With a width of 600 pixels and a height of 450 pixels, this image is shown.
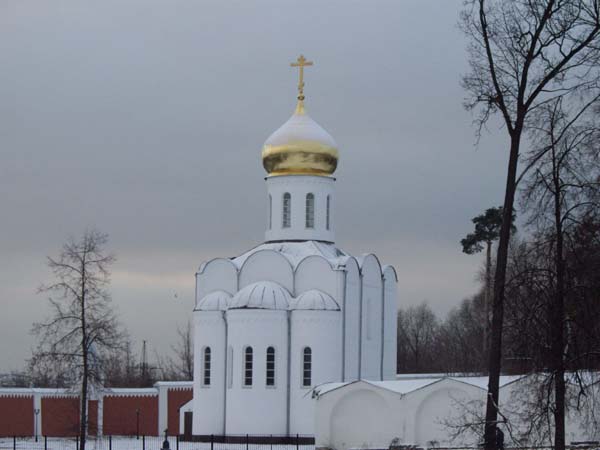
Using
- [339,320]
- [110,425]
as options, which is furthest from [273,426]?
[110,425]

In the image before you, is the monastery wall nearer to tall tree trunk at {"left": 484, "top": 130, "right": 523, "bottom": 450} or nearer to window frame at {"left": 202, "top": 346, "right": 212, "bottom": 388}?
window frame at {"left": 202, "top": 346, "right": 212, "bottom": 388}

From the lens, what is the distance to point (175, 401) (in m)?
49.1

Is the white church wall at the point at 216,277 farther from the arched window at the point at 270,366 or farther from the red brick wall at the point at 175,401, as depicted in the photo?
the red brick wall at the point at 175,401

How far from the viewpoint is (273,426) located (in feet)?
133

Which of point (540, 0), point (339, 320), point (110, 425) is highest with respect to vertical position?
point (540, 0)

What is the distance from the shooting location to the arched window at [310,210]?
44.2 metres

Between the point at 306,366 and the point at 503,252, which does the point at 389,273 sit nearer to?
the point at 306,366

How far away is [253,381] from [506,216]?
81.4 feet

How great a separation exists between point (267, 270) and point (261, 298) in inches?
94.0

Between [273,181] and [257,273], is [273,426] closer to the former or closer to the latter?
[257,273]

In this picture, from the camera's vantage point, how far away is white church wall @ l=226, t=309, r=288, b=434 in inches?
1590

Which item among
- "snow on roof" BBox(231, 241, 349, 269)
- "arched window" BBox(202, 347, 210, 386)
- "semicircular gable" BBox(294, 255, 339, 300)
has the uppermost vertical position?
"snow on roof" BBox(231, 241, 349, 269)

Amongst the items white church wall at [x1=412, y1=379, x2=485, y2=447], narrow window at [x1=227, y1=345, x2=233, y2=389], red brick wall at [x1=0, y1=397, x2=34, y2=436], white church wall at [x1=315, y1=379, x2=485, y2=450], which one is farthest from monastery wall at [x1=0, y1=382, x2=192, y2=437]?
white church wall at [x1=412, y1=379, x2=485, y2=447]

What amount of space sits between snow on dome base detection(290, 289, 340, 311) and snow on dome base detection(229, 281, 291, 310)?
15.4 inches
